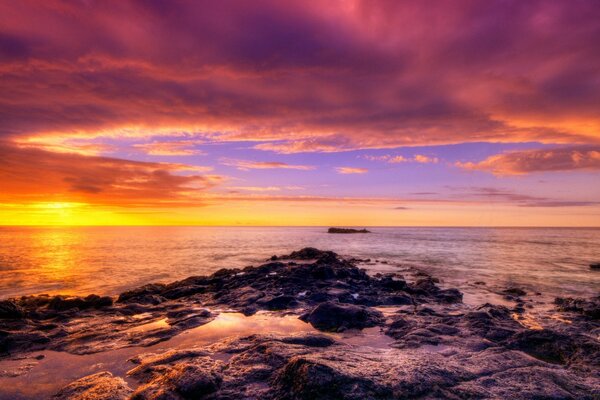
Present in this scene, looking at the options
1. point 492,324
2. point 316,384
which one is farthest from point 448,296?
point 316,384

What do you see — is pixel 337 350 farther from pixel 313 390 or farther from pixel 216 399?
pixel 216 399

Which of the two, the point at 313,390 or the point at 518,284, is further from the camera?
the point at 518,284

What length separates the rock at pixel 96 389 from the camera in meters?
6.05

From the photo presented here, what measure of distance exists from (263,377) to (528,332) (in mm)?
7239

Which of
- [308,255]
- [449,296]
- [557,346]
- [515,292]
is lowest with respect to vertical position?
[515,292]

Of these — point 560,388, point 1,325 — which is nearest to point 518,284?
point 560,388

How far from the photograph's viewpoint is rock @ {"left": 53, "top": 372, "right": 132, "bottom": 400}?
19.8 ft

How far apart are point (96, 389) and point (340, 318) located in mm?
7003

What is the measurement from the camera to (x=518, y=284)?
21.9 meters

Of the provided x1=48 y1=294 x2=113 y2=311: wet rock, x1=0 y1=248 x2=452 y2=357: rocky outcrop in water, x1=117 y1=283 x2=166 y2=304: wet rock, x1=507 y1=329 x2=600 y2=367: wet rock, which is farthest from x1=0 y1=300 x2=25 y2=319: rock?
x1=507 y1=329 x2=600 y2=367: wet rock

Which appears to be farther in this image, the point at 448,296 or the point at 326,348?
the point at 448,296

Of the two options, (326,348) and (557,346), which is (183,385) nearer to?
(326,348)

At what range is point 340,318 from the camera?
1099 cm

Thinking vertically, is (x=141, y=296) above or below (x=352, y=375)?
below
